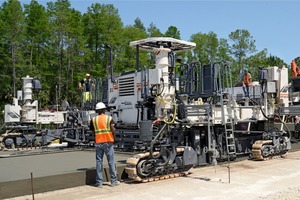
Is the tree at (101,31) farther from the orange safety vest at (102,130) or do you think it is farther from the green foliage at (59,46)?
the orange safety vest at (102,130)

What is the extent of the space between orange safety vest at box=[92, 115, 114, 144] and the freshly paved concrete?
2.62 ft

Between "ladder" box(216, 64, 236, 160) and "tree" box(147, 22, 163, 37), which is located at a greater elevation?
"tree" box(147, 22, 163, 37)

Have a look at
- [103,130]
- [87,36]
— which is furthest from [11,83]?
[103,130]

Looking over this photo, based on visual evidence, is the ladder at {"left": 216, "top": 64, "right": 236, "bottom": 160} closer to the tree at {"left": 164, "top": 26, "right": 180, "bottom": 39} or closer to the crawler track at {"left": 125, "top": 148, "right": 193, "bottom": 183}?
the crawler track at {"left": 125, "top": 148, "right": 193, "bottom": 183}

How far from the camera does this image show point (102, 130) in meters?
8.59

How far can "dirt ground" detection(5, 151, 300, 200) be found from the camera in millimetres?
7562

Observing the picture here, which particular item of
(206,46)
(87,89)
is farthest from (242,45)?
(87,89)

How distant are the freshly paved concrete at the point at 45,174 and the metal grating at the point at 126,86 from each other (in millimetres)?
2870

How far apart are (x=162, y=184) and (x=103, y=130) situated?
1.89 meters

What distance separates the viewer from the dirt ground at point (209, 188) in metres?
7.56

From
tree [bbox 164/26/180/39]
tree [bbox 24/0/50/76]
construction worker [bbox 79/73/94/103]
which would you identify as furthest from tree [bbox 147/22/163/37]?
construction worker [bbox 79/73/94/103]

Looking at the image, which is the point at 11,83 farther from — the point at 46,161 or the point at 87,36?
the point at 46,161

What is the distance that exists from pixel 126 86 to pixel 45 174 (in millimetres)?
5816

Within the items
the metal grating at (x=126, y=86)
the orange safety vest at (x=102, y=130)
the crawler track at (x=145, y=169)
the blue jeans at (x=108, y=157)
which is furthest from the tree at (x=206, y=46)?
the blue jeans at (x=108, y=157)
